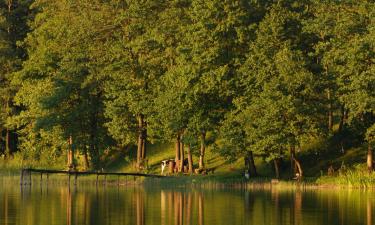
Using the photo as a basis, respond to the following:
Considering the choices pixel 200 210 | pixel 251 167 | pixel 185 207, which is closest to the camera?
pixel 200 210

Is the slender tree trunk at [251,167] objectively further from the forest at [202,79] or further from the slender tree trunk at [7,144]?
the slender tree trunk at [7,144]

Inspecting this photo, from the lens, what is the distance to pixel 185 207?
5262 cm

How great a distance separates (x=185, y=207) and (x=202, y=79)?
77.1ft

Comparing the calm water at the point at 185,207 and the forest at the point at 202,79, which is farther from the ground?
the forest at the point at 202,79

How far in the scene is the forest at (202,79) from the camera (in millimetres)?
69938

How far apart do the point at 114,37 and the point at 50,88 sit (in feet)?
24.0

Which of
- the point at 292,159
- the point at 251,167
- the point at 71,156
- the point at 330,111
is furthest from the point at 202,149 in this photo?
the point at 71,156

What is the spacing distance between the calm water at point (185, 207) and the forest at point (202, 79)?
23.8 feet

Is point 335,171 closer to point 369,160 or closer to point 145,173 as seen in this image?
point 369,160

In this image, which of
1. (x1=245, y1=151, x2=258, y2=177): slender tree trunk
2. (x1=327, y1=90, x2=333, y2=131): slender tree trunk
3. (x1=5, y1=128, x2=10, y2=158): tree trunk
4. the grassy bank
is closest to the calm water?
the grassy bank

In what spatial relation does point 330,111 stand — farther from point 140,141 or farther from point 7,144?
point 7,144

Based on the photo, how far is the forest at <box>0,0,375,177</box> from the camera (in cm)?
6994

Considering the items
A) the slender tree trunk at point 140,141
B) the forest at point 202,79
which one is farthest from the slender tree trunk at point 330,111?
the slender tree trunk at point 140,141

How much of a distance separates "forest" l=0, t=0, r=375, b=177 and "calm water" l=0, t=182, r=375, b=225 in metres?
7.26
